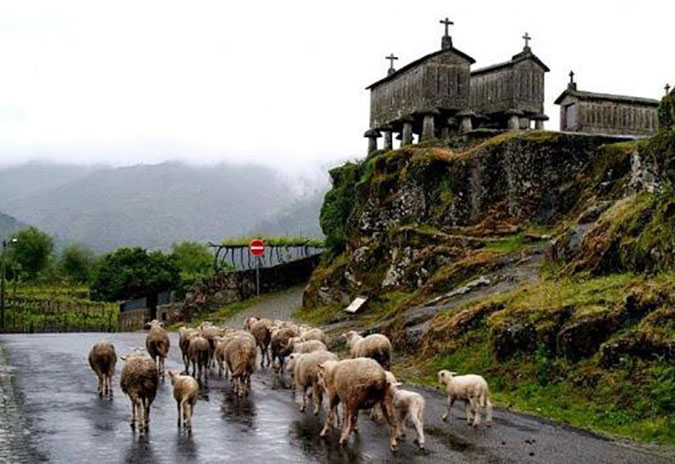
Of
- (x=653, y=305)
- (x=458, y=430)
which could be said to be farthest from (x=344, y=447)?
(x=653, y=305)

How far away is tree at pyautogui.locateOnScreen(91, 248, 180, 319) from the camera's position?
2638 inches

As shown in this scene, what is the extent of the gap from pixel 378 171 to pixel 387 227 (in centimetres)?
449

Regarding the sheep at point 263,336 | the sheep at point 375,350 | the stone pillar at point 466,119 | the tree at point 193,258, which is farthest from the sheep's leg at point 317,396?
the tree at point 193,258

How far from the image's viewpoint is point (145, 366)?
56.5 ft

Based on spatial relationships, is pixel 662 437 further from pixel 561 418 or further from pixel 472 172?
pixel 472 172

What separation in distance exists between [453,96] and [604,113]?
27.7 ft

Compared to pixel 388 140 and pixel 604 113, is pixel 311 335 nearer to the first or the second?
pixel 388 140

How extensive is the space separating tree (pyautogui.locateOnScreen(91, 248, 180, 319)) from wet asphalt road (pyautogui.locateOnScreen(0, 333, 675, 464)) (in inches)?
1774

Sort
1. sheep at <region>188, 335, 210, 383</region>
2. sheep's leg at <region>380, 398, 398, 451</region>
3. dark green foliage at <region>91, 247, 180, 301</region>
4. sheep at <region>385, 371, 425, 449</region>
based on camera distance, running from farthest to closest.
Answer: dark green foliage at <region>91, 247, 180, 301</region> < sheep at <region>188, 335, 210, 383</region> < sheep at <region>385, 371, 425, 449</region> < sheep's leg at <region>380, 398, 398, 451</region>

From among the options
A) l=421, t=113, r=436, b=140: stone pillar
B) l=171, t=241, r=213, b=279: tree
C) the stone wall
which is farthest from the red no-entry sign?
l=171, t=241, r=213, b=279: tree

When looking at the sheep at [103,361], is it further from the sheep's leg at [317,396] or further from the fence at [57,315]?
the fence at [57,315]

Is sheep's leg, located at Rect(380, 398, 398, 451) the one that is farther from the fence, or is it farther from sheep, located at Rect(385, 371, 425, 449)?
the fence

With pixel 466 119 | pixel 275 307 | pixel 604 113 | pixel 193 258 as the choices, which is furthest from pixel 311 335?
pixel 193 258

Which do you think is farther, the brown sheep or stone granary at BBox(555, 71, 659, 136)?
stone granary at BBox(555, 71, 659, 136)
